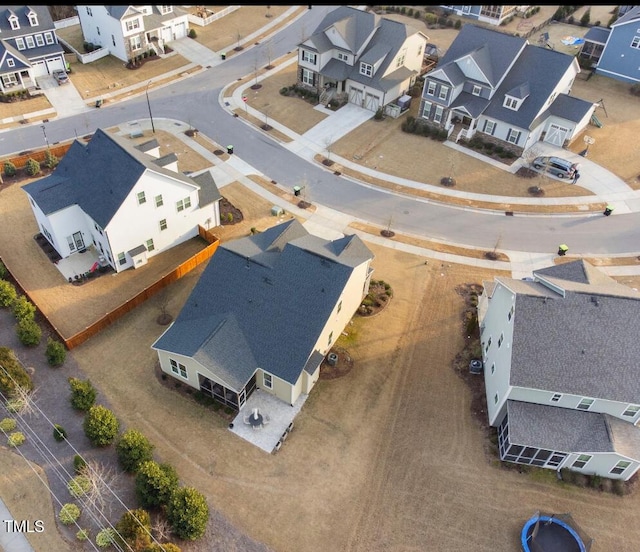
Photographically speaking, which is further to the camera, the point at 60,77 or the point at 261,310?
the point at 60,77

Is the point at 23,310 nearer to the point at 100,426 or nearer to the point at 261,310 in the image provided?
the point at 100,426

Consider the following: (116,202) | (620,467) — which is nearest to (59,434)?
(116,202)

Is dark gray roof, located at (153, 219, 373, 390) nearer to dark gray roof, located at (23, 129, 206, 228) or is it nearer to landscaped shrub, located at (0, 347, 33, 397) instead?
landscaped shrub, located at (0, 347, 33, 397)

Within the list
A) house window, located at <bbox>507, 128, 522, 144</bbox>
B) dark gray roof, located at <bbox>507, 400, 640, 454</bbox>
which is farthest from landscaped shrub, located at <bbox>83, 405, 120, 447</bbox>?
house window, located at <bbox>507, 128, 522, 144</bbox>

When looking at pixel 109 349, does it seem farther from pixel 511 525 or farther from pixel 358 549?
pixel 511 525

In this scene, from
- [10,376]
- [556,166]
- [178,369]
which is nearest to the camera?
[10,376]

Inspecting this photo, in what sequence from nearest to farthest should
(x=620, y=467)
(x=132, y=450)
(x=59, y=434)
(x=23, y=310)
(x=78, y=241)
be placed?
(x=132, y=450), (x=620, y=467), (x=59, y=434), (x=23, y=310), (x=78, y=241)

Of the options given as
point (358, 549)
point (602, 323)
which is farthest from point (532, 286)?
point (358, 549)
